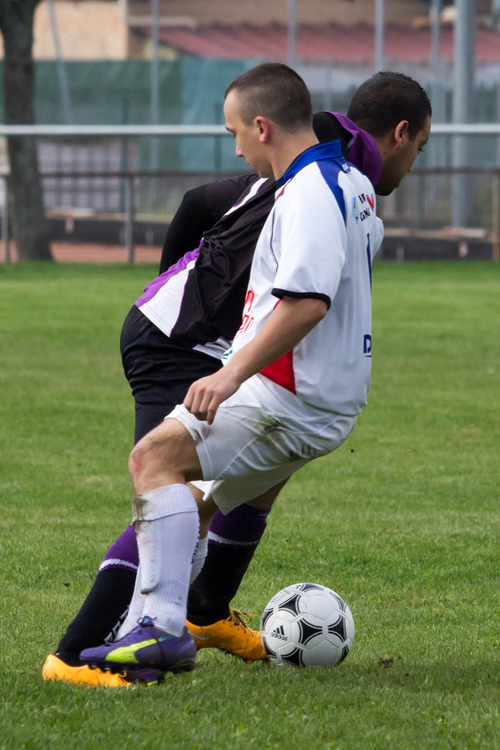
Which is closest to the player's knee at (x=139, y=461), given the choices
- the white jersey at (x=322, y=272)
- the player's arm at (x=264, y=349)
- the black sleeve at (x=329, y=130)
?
the player's arm at (x=264, y=349)

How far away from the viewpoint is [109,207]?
24.1 metres

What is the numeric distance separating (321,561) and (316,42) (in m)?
49.9

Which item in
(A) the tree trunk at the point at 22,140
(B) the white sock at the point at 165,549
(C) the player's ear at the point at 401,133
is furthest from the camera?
(A) the tree trunk at the point at 22,140

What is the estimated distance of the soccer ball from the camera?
3637 mm

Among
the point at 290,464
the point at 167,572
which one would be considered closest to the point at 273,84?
the point at 290,464

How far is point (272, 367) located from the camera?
3.06m

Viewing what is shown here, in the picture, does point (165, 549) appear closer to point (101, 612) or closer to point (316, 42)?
point (101, 612)

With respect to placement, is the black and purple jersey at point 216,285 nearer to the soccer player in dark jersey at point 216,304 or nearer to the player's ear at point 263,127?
the soccer player in dark jersey at point 216,304

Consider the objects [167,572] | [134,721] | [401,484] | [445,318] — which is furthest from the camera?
[445,318]

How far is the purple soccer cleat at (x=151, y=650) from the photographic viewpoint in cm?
290

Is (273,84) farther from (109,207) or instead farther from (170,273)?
(109,207)

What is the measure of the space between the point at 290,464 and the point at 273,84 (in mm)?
1071

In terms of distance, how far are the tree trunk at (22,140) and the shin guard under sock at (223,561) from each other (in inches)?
802

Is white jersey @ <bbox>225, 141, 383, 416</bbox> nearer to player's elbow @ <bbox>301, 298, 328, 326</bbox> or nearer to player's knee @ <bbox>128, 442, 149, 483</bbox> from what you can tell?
player's elbow @ <bbox>301, 298, 328, 326</bbox>
